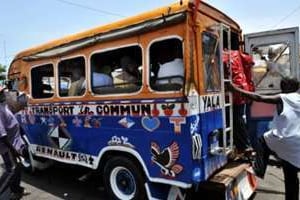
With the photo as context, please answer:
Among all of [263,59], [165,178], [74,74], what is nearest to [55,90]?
[74,74]

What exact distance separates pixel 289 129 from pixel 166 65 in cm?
161

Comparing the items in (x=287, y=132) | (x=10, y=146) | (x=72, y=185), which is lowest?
(x=72, y=185)

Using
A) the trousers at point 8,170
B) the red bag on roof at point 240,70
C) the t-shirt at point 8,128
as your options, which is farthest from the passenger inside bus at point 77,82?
the red bag on roof at point 240,70

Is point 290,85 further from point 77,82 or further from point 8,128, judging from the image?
point 8,128

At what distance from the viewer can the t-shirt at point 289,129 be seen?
4330 mm

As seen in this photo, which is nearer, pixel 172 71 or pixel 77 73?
pixel 172 71

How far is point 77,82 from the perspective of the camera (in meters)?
5.87

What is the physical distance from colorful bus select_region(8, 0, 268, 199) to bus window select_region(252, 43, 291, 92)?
155 cm

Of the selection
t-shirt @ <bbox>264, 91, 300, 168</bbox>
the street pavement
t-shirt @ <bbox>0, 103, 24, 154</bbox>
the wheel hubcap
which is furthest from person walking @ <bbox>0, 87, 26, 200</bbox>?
t-shirt @ <bbox>264, 91, 300, 168</bbox>

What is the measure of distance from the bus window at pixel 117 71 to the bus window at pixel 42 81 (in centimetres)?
129

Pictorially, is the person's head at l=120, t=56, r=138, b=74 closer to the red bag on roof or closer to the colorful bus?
the colorful bus

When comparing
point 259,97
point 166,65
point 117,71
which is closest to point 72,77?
point 117,71

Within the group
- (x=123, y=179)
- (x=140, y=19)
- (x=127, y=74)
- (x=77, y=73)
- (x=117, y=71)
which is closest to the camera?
(x=140, y=19)

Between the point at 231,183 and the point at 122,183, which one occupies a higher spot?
the point at 231,183
